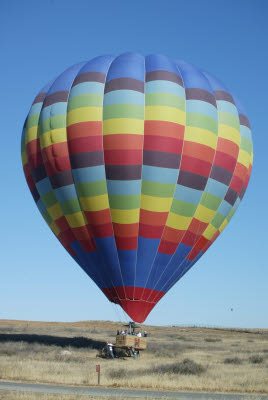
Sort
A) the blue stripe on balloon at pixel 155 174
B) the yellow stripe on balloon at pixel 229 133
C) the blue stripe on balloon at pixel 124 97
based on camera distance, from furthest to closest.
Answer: the yellow stripe on balloon at pixel 229 133 < the blue stripe on balloon at pixel 124 97 < the blue stripe on balloon at pixel 155 174

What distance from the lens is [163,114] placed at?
75.4 ft

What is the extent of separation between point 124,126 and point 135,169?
80.8 inches

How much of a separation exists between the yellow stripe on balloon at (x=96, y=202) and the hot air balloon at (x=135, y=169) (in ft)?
0.16

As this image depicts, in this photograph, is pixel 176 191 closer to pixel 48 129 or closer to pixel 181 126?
pixel 181 126

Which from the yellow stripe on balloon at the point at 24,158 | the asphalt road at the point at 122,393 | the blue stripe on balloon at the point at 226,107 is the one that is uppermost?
the blue stripe on balloon at the point at 226,107

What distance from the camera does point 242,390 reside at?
17.2m

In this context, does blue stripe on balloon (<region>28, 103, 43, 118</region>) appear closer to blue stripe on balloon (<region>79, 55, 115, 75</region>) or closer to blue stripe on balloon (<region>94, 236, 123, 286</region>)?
blue stripe on balloon (<region>79, 55, 115, 75</region>)

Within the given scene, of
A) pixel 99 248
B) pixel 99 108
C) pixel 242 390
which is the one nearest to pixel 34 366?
pixel 99 248

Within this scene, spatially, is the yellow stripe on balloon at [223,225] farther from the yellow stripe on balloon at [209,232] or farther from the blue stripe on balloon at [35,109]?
the blue stripe on balloon at [35,109]

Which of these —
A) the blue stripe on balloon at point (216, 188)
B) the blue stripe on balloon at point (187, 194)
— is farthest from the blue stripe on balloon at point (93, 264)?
the blue stripe on balloon at point (216, 188)

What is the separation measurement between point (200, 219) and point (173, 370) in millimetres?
7222

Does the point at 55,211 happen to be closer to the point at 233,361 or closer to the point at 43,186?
the point at 43,186

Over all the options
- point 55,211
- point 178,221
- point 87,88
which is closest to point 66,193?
point 55,211

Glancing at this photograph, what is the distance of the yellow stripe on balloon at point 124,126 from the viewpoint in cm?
2261
